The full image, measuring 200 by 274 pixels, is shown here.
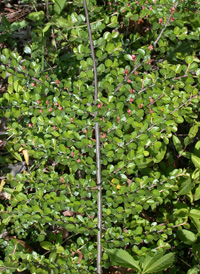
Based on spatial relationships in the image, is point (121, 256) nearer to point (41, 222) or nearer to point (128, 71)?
point (41, 222)

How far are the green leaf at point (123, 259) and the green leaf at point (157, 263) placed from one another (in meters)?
0.05

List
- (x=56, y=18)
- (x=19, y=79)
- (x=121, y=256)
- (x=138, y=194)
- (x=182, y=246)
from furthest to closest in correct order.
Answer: (x=56, y=18), (x=182, y=246), (x=19, y=79), (x=138, y=194), (x=121, y=256)

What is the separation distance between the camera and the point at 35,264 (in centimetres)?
187

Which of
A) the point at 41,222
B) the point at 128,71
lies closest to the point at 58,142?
the point at 41,222

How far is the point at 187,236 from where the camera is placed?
2.08 m

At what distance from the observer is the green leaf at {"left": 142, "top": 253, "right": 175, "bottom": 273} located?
1.73m

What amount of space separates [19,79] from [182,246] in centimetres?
153

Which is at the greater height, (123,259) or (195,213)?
(123,259)

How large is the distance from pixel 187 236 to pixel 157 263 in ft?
1.36

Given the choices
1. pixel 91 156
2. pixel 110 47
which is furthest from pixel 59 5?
pixel 91 156

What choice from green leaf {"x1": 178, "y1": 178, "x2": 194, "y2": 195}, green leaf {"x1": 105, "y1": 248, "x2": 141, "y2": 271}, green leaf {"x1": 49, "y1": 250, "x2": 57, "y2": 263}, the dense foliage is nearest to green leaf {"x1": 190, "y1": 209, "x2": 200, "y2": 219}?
the dense foliage

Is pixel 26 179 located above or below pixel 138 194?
above

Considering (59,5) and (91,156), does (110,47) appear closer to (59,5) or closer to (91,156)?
(91,156)

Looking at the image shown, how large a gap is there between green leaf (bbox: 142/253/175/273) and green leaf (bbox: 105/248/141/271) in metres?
0.05
